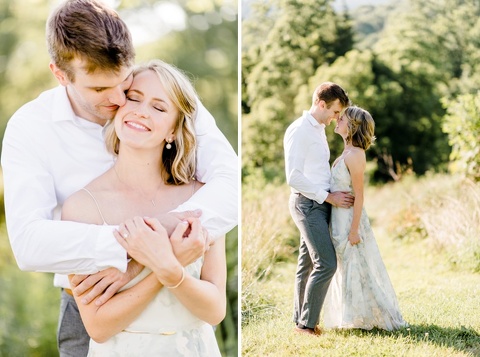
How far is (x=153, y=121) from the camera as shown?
236 centimetres

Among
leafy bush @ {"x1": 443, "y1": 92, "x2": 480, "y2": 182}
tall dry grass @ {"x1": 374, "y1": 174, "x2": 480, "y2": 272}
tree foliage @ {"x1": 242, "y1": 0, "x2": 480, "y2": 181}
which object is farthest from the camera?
tree foliage @ {"x1": 242, "y1": 0, "x2": 480, "y2": 181}

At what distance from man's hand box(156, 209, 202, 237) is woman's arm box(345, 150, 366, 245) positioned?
3.52ft

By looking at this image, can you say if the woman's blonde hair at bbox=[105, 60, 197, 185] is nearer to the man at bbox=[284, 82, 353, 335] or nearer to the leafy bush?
the man at bbox=[284, 82, 353, 335]

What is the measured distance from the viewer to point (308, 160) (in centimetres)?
318

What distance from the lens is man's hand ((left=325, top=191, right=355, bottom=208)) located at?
10.3ft

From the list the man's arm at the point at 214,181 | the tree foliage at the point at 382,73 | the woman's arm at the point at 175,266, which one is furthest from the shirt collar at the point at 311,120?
the tree foliage at the point at 382,73

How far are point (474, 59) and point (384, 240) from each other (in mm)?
3209

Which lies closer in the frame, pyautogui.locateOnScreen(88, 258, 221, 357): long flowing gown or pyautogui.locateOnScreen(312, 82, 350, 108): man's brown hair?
pyautogui.locateOnScreen(88, 258, 221, 357): long flowing gown

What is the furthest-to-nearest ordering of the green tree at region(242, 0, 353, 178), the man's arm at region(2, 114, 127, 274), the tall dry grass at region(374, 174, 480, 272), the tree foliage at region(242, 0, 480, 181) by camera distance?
1. the tree foliage at region(242, 0, 480, 181)
2. the green tree at region(242, 0, 353, 178)
3. the tall dry grass at region(374, 174, 480, 272)
4. the man's arm at region(2, 114, 127, 274)

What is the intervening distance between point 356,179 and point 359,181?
2cm

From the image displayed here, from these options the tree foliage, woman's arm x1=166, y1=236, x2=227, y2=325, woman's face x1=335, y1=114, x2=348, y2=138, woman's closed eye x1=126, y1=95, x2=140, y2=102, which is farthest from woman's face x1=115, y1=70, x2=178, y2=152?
the tree foliage

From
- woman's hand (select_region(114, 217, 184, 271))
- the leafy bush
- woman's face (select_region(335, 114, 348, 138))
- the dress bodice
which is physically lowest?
the leafy bush

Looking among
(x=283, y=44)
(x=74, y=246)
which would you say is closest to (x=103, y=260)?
(x=74, y=246)

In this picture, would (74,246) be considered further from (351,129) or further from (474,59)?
(474,59)
